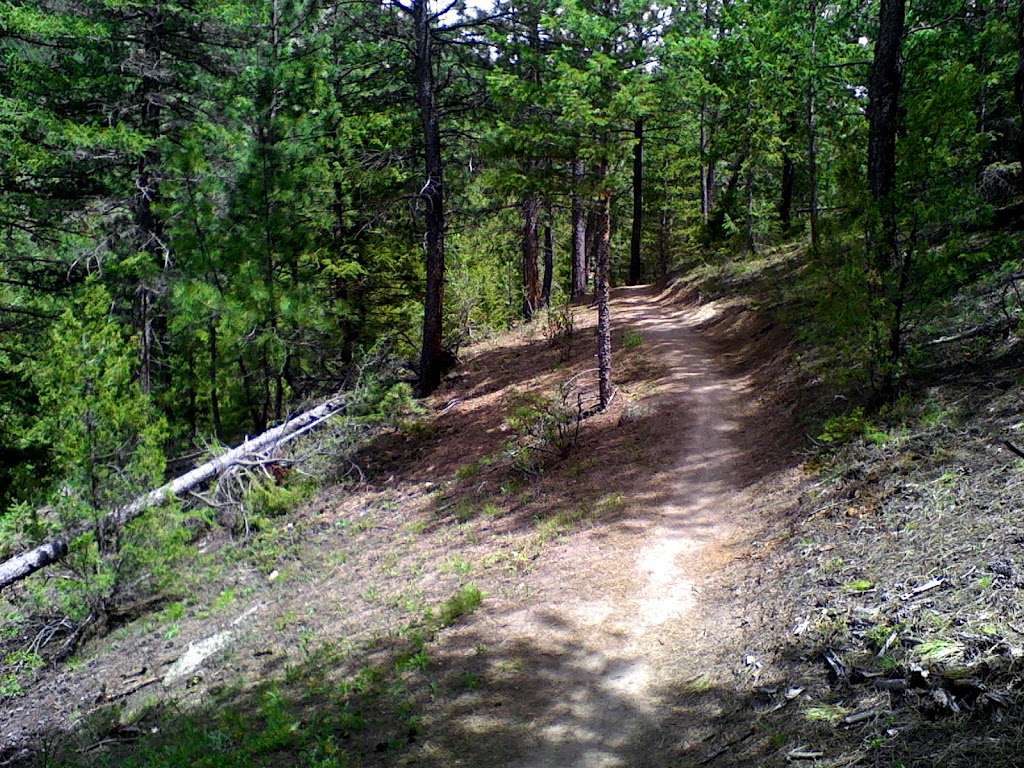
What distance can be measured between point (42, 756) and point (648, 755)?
638 centimetres

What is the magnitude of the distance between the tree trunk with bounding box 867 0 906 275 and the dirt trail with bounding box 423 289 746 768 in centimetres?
351

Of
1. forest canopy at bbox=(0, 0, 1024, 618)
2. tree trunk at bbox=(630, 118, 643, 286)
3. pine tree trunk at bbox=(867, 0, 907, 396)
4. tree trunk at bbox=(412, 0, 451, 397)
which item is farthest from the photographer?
tree trunk at bbox=(630, 118, 643, 286)

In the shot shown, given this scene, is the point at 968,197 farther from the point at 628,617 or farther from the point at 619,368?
the point at 619,368

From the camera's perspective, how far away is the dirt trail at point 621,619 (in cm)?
571

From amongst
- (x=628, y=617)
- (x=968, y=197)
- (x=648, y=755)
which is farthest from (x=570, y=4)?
(x=648, y=755)

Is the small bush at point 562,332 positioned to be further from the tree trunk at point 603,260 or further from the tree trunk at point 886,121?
the tree trunk at point 886,121

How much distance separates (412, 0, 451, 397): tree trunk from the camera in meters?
15.5

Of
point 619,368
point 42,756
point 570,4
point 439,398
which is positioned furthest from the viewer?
point 439,398

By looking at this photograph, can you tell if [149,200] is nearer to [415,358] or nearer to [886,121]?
[415,358]

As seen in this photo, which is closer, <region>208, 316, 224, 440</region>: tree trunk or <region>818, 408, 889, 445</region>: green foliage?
<region>818, 408, 889, 445</region>: green foliage

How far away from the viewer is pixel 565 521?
389 inches

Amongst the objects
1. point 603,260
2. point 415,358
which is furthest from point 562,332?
point 603,260

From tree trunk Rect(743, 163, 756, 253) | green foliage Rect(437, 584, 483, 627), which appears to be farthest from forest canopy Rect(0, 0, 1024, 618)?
green foliage Rect(437, 584, 483, 627)

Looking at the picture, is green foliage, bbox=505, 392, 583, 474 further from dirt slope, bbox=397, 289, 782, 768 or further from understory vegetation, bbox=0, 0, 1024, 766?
dirt slope, bbox=397, 289, 782, 768
